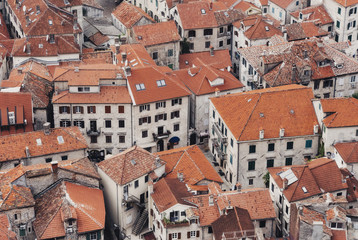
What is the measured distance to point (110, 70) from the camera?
14075 centimetres

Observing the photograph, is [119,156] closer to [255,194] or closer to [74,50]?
A: [255,194]

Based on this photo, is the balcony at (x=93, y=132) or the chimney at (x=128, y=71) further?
the chimney at (x=128, y=71)

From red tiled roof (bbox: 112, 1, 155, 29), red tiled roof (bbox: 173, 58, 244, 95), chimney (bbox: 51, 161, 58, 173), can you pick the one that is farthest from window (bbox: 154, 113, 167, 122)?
red tiled roof (bbox: 112, 1, 155, 29)

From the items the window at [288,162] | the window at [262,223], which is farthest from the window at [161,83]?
the window at [262,223]

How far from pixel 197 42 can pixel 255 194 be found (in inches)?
2380

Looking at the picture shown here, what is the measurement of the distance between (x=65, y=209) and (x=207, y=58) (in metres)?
61.0

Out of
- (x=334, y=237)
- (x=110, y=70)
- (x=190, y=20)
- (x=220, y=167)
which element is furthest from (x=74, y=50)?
(x=334, y=237)

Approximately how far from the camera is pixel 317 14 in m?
172

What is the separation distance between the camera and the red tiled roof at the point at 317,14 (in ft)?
563

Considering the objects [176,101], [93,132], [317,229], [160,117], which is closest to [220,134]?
[176,101]

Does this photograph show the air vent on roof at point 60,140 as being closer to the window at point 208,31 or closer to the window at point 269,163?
the window at point 269,163

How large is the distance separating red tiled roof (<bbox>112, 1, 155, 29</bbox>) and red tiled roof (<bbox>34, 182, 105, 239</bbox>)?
6228cm

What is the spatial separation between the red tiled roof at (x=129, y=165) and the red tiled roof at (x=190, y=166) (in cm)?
282

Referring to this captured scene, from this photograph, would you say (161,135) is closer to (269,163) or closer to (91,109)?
(91,109)
